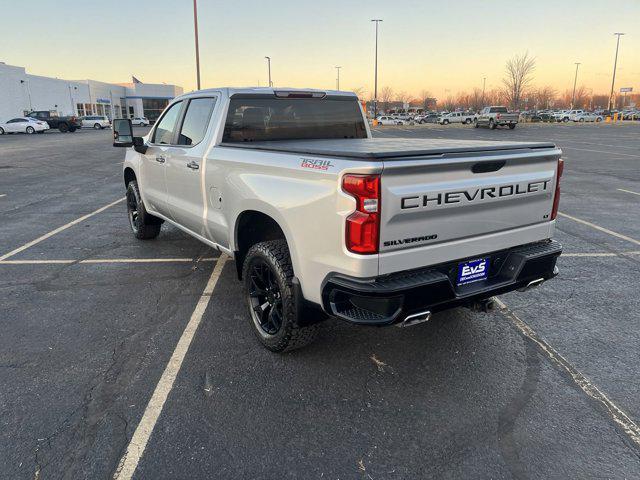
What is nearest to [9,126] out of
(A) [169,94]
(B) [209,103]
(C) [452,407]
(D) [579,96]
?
(B) [209,103]

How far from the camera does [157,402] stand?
10.0ft

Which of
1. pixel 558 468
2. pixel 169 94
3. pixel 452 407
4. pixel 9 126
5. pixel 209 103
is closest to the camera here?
pixel 558 468

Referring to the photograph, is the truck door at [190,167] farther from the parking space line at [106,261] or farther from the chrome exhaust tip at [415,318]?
the chrome exhaust tip at [415,318]

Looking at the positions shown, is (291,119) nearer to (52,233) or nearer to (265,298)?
(265,298)

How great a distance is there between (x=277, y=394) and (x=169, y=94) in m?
102

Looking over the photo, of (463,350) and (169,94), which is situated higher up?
(169,94)

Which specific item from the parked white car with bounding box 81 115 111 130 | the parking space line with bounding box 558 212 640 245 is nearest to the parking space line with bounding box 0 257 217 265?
the parking space line with bounding box 558 212 640 245

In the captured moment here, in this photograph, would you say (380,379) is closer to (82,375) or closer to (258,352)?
(258,352)

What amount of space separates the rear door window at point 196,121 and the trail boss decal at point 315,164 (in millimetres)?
1912

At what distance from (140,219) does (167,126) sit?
5.35 ft

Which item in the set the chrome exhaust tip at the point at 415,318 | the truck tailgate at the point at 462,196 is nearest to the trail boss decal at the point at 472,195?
the truck tailgate at the point at 462,196

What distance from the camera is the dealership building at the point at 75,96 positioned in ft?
175

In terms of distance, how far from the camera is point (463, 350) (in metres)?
3.72

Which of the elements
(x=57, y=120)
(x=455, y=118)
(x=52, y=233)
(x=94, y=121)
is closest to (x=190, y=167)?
(x=52, y=233)
